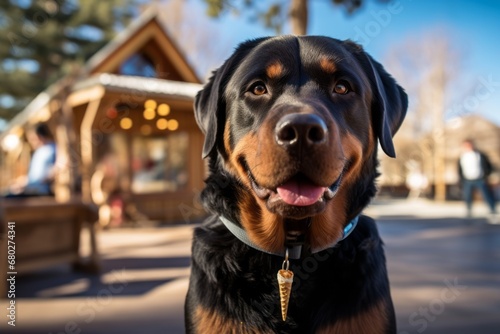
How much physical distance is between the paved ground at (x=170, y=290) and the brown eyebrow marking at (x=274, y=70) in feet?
8.08

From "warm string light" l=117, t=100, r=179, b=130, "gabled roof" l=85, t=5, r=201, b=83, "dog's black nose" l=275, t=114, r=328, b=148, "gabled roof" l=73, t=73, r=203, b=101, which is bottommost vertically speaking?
"dog's black nose" l=275, t=114, r=328, b=148

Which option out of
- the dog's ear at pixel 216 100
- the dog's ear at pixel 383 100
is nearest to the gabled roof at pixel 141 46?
the dog's ear at pixel 216 100

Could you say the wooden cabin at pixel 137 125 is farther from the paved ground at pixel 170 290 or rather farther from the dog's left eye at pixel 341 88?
the dog's left eye at pixel 341 88

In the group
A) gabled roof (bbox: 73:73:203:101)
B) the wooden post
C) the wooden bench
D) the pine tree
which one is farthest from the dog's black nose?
the pine tree

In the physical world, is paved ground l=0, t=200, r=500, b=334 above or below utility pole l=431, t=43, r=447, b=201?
below

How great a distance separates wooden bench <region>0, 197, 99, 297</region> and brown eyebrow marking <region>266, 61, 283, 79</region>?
3.58m

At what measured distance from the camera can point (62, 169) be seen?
383 inches

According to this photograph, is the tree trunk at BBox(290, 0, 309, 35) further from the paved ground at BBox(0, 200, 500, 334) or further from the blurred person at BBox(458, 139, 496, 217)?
the blurred person at BBox(458, 139, 496, 217)

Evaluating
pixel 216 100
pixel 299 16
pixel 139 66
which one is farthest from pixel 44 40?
pixel 216 100

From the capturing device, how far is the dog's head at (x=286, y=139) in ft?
5.69

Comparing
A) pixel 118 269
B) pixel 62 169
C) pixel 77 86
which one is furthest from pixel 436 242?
pixel 77 86

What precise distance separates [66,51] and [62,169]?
52.5 feet

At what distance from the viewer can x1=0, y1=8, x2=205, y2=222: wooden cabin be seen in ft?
34.2

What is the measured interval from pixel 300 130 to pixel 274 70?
523 mm
